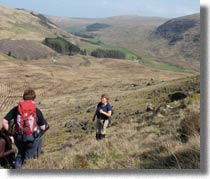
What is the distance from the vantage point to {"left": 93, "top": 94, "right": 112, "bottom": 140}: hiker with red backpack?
8.75m

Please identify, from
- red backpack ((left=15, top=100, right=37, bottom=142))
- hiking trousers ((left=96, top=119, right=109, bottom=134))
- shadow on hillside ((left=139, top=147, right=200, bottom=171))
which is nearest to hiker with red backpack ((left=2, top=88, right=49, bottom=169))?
red backpack ((left=15, top=100, right=37, bottom=142))

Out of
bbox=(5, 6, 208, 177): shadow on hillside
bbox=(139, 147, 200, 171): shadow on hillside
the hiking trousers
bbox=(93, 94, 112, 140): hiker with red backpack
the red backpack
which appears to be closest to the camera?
bbox=(5, 6, 208, 177): shadow on hillside

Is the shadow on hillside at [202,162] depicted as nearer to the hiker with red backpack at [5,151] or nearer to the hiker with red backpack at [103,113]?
the hiker with red backpack at [5,151]

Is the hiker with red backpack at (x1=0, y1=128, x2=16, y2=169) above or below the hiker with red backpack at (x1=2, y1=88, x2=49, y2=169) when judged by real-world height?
below

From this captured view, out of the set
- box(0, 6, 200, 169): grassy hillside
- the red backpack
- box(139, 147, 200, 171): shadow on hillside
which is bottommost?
box(0, 6, 200, 169): grassy hillside

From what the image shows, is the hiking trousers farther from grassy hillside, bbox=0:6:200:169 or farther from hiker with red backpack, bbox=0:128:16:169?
hiker with red backpack, bbox=0:128:16:169

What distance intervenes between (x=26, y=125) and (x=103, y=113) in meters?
3.70

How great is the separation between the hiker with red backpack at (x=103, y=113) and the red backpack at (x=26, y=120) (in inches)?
137

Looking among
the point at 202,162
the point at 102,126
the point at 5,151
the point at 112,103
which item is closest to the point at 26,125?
the point at 5,151

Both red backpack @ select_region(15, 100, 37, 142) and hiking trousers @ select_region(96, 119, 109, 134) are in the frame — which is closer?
red backpack @ select_region(15, 100, 37, 142)

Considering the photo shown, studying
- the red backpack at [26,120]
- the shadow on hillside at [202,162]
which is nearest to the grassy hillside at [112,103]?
the shadow on hillside at [202,162]

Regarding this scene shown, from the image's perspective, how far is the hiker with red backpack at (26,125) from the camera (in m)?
5.28

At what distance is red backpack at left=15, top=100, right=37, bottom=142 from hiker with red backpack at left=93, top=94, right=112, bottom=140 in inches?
137

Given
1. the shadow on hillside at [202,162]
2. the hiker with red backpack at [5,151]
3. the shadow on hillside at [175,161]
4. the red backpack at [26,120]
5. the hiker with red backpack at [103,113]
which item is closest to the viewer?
the shadow on hillside at [202,162]
